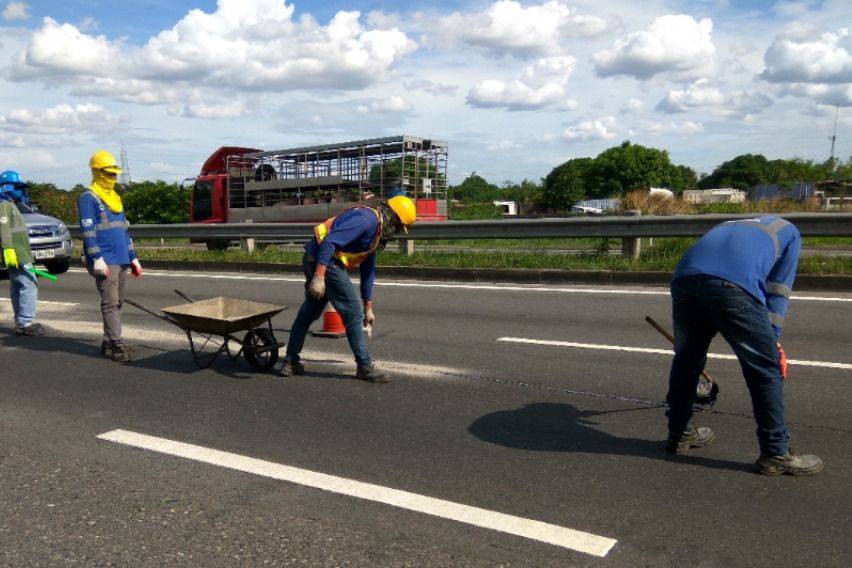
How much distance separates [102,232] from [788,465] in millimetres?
6010

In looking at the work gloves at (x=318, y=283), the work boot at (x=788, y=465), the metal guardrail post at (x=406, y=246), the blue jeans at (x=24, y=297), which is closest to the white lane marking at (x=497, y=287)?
the metal guardrail post at (x=406, y=246)

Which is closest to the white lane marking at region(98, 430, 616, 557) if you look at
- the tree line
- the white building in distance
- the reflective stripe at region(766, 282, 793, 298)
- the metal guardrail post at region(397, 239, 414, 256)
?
the reflective stripe at region(766, 282, 793, 298)

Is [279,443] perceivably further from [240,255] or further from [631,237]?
[240,255]

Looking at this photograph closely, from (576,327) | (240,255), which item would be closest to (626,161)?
(240,255)

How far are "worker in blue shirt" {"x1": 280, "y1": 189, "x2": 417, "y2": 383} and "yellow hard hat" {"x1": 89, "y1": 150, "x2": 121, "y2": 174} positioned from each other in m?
2.21

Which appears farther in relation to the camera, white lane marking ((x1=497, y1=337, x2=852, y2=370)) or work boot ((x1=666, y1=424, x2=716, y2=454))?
white lane marking ((x1=497, y1=337, x2=852, y2=370))

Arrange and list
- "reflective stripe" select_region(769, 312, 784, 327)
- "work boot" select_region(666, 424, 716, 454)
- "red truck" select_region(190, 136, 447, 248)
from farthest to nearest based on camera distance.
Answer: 1. "red truck" select_region(190, 136, 447, 248)
2. "work boot" select_region(666, 424, 716, 454)
3. "reflective stripe" select_region(769, 312, 784, 327)

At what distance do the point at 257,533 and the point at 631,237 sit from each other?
424 inches

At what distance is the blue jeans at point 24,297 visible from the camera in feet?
28.6

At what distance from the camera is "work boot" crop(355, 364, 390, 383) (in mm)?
6382

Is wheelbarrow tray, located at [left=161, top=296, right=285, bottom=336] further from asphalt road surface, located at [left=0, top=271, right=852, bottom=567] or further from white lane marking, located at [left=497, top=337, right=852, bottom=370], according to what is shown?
white lane marking, located at [left=497, top=337, right=852, bottom=370]

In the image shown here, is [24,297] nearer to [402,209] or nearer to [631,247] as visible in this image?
[402,209]

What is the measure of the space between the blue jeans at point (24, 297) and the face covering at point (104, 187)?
81.6 inches

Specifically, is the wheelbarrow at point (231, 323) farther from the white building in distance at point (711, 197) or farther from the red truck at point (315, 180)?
the white building in distance at point (711, 197)
